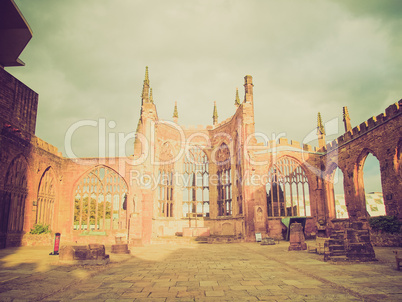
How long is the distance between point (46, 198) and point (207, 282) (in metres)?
20.0

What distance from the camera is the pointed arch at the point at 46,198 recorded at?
21.2 meters

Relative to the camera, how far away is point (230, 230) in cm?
2541

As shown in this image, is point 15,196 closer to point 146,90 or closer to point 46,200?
point 46,200

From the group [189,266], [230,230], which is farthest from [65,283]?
[230,230]

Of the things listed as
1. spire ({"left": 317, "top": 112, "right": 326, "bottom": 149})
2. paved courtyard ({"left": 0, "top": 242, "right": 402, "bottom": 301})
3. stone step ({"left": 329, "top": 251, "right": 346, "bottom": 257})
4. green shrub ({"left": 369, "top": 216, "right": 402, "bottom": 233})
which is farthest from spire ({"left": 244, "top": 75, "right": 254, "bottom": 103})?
paved courtyard ({"left": 0, "top": 242, "right": 402, "bottom": 301})

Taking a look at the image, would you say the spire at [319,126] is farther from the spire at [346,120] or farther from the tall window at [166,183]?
the tall window at [166,183]

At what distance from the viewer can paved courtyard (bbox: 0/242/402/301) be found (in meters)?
5.42

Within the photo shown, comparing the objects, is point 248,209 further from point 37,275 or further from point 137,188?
point 37,275

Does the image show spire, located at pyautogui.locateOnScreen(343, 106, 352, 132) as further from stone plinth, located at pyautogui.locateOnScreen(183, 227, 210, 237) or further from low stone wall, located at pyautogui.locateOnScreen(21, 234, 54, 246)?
low stone wall, located at pyautogui.locateOnScreen(21, 234, 54, 246)

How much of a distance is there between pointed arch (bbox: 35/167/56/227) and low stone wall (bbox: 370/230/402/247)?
22.7 metres

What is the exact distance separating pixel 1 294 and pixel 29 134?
16153mm

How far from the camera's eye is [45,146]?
22156 millimetres

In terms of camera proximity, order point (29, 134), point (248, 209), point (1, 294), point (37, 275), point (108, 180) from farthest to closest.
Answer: point (108, 180) < point (248, 209) < point (29, 134) < point (37, 275) < point (1, 294)

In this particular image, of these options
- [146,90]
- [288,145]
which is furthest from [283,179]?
[146,90]
